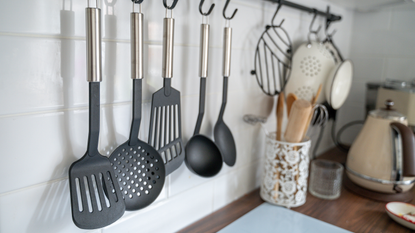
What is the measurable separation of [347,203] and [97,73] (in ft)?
2.60

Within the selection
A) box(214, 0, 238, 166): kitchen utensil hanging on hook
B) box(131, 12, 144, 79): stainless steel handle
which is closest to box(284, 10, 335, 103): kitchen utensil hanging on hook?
box(214, 0, 238, 166): kitchen utensil hanging on hook

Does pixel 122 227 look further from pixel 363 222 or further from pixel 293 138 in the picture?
pixel 363 222

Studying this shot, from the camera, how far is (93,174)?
509mm

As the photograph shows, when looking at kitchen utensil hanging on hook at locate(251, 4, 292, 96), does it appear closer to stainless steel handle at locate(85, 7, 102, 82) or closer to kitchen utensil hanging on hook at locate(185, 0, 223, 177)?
kitchen utensil hanging on hook at locate(185, 0, 223, 177)

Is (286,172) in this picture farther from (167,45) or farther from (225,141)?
(167,45)

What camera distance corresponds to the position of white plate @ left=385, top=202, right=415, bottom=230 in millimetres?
777

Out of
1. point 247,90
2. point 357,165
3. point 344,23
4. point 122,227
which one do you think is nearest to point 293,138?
point 247,90

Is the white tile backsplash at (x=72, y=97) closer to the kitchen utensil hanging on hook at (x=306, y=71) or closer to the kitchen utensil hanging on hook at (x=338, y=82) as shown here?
the kitchen utensil hanging on hook at (x=306, y=71)

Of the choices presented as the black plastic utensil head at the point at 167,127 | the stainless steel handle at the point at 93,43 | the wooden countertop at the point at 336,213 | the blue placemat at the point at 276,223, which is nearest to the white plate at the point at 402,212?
the wooden countertop at the point at 336,213

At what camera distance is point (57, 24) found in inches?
18.2

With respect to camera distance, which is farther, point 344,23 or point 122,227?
point 344,23

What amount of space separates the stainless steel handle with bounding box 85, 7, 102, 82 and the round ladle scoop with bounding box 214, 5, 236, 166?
12.1 inches

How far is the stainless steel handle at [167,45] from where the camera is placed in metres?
0.57

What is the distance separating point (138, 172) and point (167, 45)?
236mm
